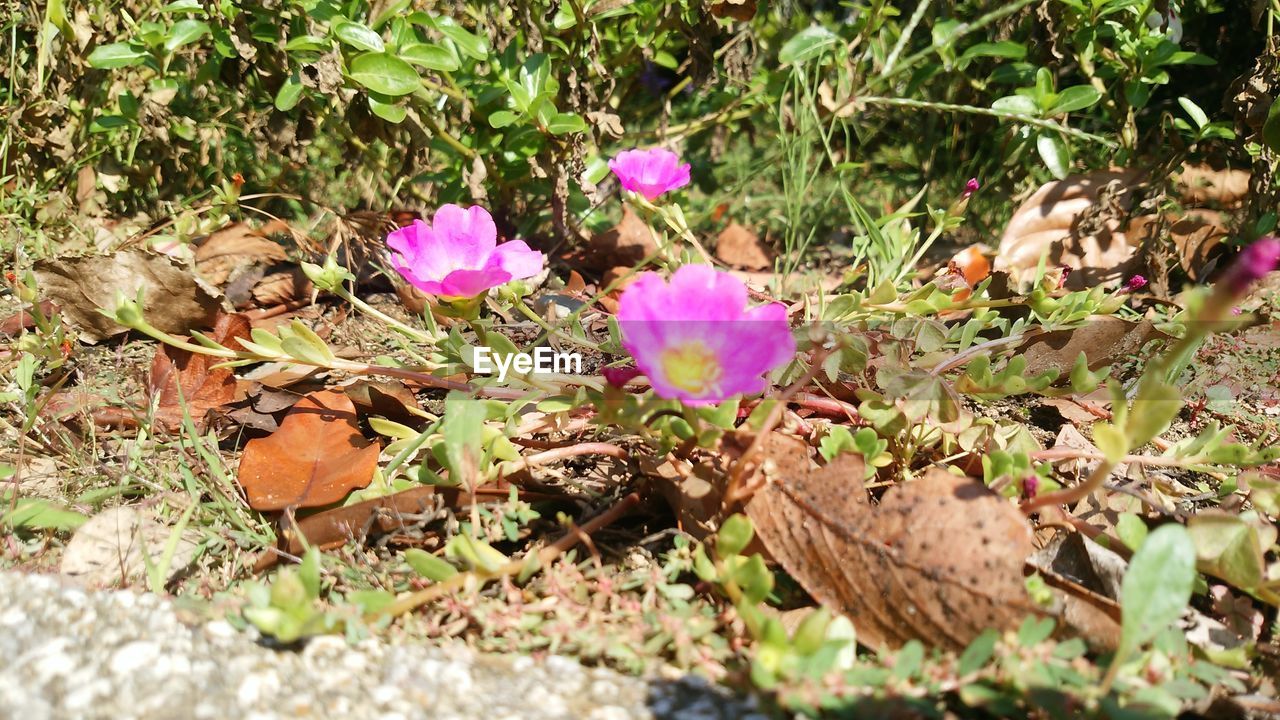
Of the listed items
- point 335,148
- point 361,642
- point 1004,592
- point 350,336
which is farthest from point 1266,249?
point 335,148

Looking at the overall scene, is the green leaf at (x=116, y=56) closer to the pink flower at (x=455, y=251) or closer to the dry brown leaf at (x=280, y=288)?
the dry brown leaf at (x=280, y=288)

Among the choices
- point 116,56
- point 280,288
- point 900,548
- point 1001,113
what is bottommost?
point 280,288

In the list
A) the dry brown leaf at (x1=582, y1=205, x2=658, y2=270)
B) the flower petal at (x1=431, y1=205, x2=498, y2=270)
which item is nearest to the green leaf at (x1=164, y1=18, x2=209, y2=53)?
the flower petal at (x1=431, y1=205, x2=498, y2=270)

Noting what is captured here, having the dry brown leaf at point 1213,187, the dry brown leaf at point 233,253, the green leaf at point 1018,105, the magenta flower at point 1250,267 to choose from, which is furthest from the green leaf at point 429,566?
the dry brown leaf at point 1213,187

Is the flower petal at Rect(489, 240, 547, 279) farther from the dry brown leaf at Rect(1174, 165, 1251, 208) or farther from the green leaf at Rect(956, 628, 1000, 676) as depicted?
the dry brown leaf at Rect(1174, 165, 1251, 208)

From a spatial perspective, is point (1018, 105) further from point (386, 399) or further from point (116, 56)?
point (116, 56)

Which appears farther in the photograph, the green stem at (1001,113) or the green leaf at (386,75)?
the green stem at (1001,113)

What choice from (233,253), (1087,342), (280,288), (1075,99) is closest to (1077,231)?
(1075,99)
